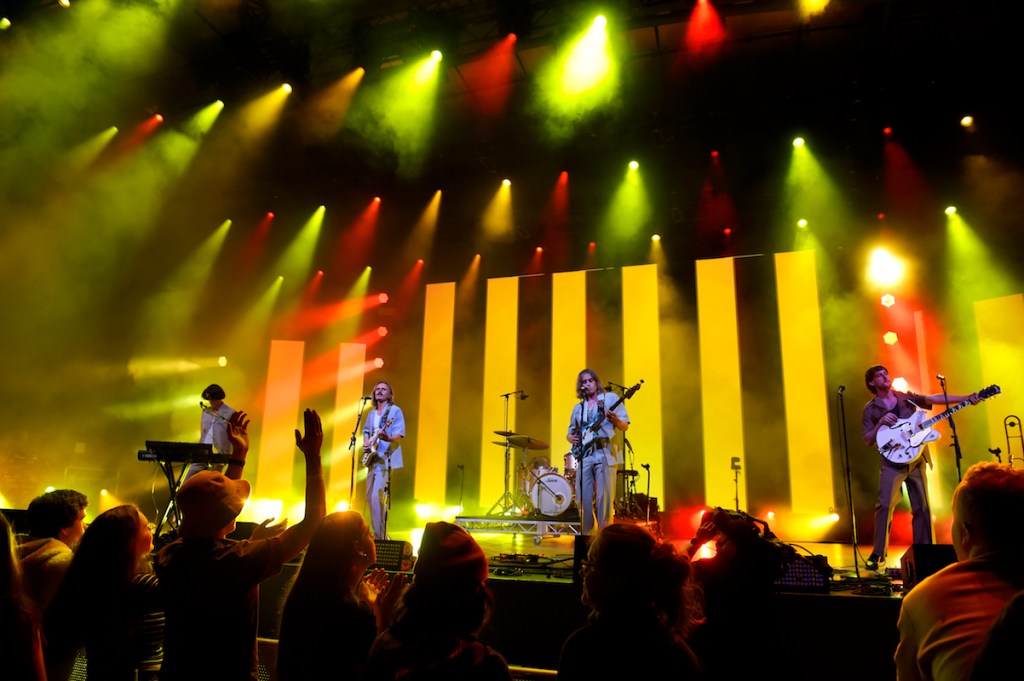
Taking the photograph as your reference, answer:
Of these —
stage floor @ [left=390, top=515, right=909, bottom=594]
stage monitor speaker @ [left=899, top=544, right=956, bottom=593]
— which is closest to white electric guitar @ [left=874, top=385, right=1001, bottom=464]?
stage floor @ [left=390, top=515, right=909, bottom=594]

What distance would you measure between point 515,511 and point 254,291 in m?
6.70

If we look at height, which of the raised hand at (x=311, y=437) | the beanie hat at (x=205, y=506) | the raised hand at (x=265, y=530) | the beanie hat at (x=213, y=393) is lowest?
the raised hand at (x=265, y=530)

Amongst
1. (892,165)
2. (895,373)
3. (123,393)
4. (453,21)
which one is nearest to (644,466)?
(895,373)

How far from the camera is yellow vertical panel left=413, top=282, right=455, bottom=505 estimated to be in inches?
436

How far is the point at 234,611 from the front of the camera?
2.19m

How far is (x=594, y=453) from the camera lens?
6.85 meters

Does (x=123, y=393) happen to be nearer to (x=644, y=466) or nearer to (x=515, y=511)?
(x=515, y=511)

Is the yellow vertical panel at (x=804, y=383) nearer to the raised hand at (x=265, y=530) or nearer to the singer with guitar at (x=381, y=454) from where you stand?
the singer with guitar at (x=381, y=454)

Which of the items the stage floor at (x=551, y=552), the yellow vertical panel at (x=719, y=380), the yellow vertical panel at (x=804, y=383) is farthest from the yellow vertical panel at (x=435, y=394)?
the yellow vertical panel at (x=804, y=383)

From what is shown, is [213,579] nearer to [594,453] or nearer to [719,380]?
[594,453]

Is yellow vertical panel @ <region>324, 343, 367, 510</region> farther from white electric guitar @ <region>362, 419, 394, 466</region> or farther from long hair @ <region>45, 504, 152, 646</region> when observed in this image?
long hair @ <region>45, 504, 152, 646</region>

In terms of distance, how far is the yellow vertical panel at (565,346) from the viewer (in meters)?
10.6

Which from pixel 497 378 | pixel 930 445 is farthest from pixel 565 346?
pixel 930 445

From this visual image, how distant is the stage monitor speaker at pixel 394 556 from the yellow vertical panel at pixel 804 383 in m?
7.21
